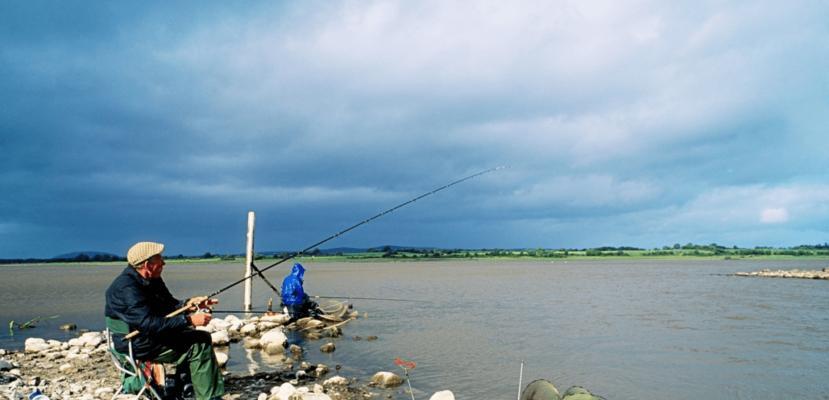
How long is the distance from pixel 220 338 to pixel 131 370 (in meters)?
8.32

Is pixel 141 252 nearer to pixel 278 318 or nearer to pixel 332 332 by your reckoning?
pixel 332 332

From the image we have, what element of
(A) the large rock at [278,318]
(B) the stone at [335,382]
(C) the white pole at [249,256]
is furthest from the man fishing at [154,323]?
(C) the white pole at [249,256]

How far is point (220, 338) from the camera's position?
14992 mm

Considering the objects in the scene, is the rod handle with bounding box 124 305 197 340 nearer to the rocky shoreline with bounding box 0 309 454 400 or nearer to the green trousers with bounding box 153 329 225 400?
the green trousers with bounding box 153 329 225 400

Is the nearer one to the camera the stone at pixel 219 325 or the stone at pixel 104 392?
the stone at pixel 104 392

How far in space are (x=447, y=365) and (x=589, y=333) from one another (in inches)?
285

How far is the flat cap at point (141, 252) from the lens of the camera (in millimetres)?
6419

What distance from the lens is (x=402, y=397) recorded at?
9844mm

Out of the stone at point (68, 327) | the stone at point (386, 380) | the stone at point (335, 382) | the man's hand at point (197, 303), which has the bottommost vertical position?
the stone at point (386, 380)

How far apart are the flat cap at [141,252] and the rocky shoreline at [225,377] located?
2.17 m

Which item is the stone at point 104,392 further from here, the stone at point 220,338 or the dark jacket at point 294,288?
the dark jacket at point 294,288

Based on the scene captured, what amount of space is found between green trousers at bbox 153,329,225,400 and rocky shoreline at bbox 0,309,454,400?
1.24 metres

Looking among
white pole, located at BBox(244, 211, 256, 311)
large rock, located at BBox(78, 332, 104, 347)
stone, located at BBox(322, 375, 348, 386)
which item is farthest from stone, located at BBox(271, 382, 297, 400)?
white pole, located at BBox(244, 211, 256, 311)

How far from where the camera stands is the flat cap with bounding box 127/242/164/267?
6.42 meters
